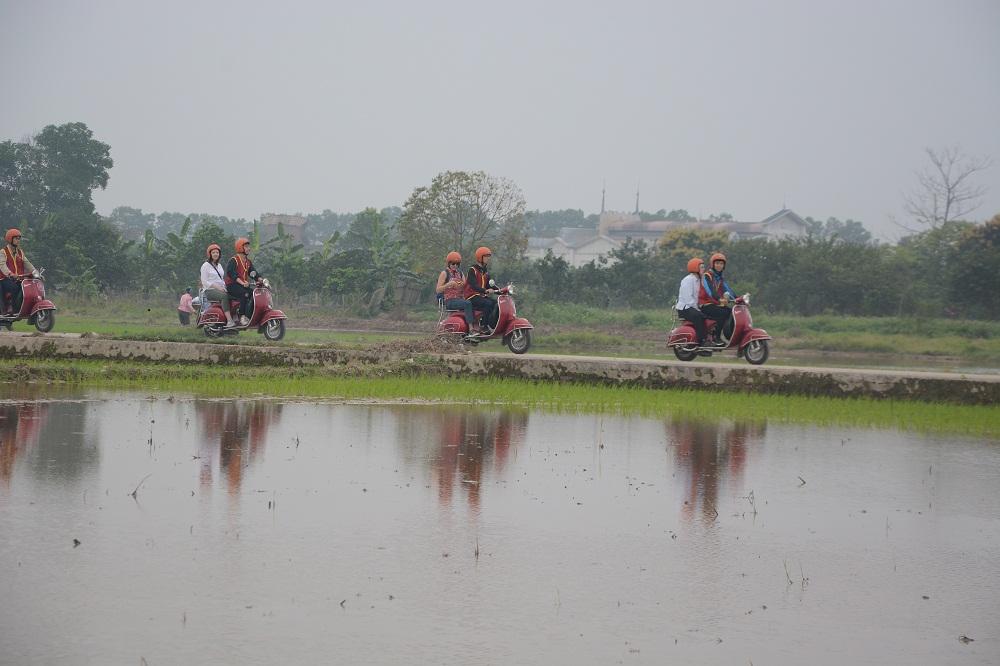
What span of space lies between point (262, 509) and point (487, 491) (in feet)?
5.44

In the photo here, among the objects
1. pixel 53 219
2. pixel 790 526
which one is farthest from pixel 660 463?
pixel 53 219

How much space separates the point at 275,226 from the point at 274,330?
84863 mm

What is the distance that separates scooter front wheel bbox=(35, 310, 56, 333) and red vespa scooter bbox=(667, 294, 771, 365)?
1057cm

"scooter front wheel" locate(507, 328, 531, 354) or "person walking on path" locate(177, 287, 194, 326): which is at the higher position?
"scooter front wheel" locate(507, 328, 531, 354)

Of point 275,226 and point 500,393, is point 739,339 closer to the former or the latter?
point 500,393

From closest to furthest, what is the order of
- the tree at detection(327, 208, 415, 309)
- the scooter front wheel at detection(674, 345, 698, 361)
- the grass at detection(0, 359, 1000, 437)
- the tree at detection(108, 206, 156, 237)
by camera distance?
the grass at detection(0, 359, 1000, 437) → the scooter front wheel at detection(674, 345, 698, 361) → the tree at detection(327, 208, 415, 309) → the tree at detection(108, 206, 156, 237)

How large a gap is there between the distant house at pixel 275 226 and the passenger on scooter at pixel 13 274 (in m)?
78.4

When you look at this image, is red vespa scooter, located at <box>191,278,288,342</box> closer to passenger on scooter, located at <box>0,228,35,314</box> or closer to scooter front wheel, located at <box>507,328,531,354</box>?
passenger on scooter, located at <box>0,228,35,314</box>

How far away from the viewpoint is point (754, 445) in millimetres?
11211

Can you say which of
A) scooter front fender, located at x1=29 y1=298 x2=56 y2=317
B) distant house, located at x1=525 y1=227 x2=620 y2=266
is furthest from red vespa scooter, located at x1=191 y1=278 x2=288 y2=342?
distant house, located at x1=525 y1=227 x2=620 y2=266

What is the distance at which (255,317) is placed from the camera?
20.3 meters

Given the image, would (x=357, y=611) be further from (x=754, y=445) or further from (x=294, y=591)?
(x=754, y=445)

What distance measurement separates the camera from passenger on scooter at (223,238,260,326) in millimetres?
20094

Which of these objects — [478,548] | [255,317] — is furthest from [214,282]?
[478,548]
